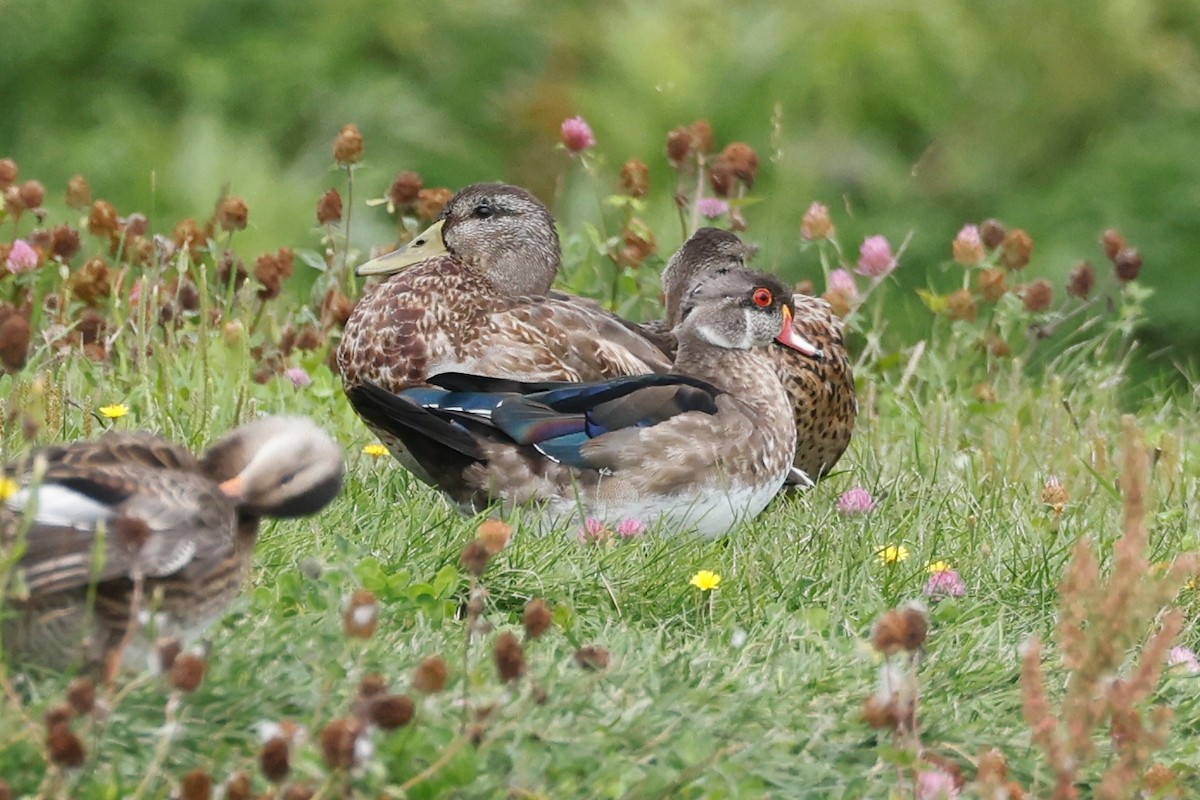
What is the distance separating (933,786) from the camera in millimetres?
2896

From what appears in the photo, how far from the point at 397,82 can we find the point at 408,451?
674 centimetres

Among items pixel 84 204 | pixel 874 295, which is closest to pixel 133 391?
pixel 84 204

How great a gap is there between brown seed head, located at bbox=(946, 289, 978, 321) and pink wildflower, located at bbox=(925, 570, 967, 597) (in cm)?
240

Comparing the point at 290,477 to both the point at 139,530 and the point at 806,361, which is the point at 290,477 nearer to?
the point at 139,530

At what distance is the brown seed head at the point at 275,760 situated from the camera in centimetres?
248

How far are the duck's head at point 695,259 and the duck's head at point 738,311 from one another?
0.34m

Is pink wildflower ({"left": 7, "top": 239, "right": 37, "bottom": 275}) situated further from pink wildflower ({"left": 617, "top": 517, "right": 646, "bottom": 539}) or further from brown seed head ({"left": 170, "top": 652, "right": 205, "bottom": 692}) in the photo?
brown seed head ({"left": 170, "top": 652, "right": 205, "bottom": 692})

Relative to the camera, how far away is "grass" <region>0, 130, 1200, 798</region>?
287 centimetres

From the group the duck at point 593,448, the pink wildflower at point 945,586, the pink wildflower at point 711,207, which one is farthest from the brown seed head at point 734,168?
the pink wildflower at point 945,586

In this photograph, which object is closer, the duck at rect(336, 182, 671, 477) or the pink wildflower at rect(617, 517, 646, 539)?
the pink wildflower at rect(617, 517, 646, 539)

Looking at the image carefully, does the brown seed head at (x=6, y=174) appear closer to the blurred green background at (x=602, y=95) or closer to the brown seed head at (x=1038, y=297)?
the brown seed head at (x=1038, y=297)

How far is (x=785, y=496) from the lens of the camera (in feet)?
17.3

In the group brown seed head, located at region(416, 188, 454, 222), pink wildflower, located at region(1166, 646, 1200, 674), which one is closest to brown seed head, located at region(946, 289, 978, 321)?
brown seed head, located at region(416, 188, 454, 222)

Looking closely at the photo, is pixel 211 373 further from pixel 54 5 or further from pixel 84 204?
pixel 54 5
